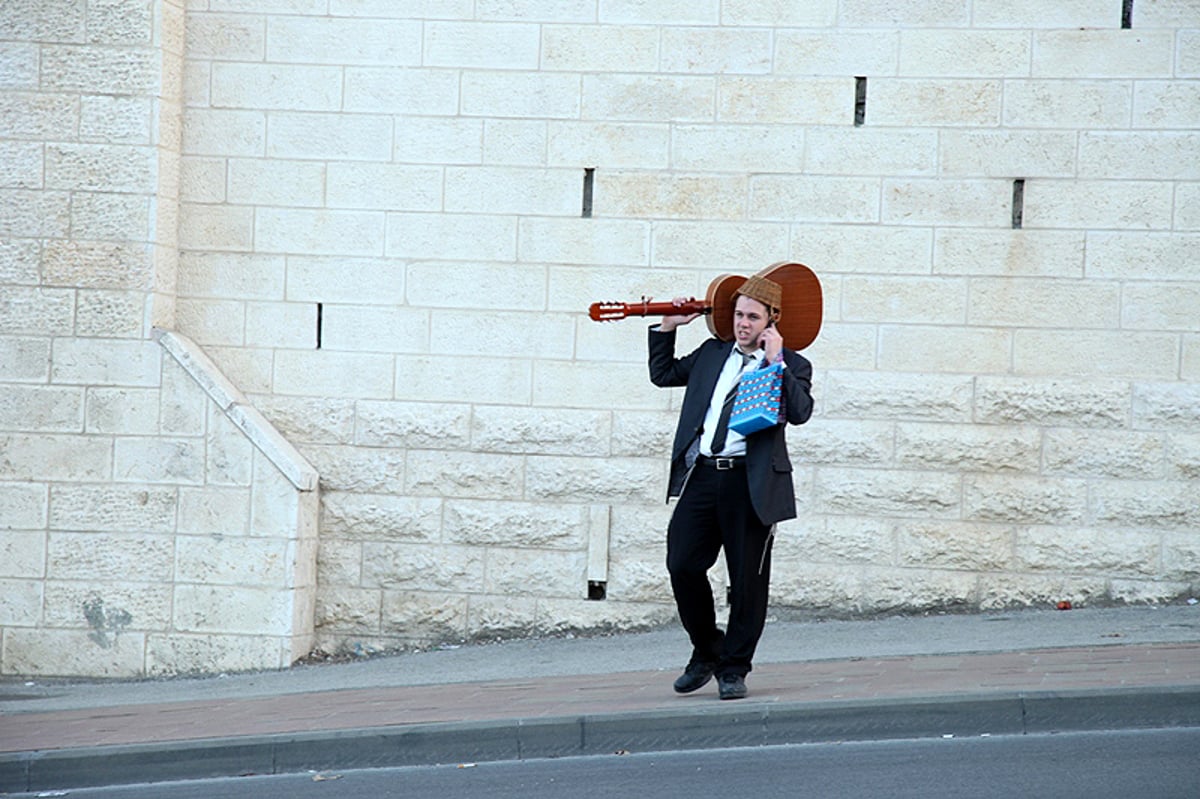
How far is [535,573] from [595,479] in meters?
0.76

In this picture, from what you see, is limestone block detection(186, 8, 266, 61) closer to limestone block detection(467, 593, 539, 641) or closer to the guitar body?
limestone block detection(467, 593, 539, 641)

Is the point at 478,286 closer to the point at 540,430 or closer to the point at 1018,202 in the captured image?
the point at 540,430

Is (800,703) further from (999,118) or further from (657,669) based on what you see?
(999,118)

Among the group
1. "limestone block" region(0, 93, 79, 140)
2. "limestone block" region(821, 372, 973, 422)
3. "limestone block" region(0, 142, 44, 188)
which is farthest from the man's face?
"limestone block" region(0, 142, 44, 188)

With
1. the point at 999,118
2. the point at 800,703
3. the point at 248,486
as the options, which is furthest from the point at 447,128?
the point at 800,703

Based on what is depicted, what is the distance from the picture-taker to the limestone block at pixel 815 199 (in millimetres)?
10852

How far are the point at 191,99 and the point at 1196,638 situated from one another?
7.34 meters

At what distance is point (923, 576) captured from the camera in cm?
1077

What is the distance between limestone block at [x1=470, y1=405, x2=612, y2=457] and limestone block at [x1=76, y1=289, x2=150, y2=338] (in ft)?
7.71

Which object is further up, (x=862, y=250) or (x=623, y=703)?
(x=862, y=250)

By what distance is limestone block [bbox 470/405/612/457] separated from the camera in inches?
436

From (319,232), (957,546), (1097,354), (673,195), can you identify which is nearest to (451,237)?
(319,232)

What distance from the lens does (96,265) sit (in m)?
11.1

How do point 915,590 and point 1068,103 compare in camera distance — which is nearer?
point 1068,103
